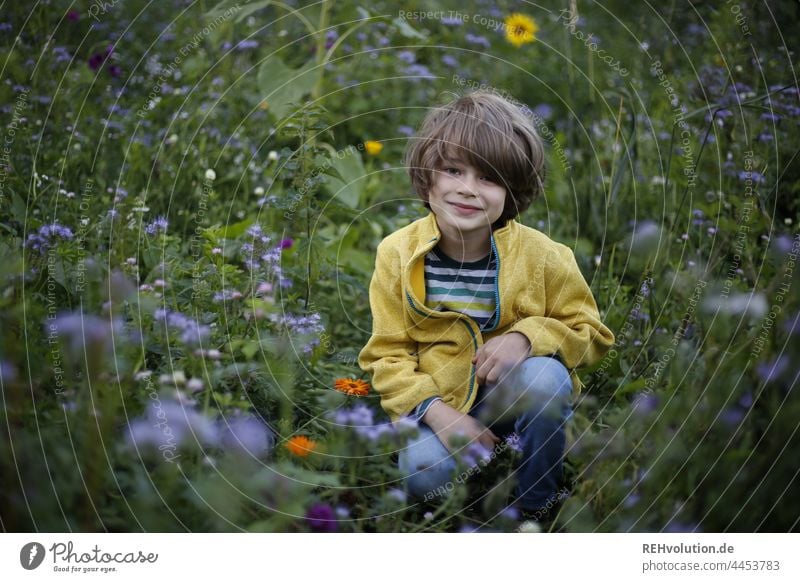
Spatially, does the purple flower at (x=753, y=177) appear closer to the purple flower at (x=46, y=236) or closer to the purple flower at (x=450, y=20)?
the purple flower at (x=450, y=20)

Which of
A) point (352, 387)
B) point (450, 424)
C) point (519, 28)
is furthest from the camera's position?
point (519, 28)

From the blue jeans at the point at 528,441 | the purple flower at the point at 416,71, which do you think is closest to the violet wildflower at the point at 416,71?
the purple flower at the point at 416,71

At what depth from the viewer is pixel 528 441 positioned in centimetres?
137

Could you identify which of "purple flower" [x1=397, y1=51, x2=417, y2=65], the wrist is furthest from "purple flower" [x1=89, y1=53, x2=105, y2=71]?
the wrist

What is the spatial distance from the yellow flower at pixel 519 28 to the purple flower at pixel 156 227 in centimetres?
110

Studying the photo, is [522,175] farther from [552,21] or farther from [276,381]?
[552,21]

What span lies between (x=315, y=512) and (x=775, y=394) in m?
0.71

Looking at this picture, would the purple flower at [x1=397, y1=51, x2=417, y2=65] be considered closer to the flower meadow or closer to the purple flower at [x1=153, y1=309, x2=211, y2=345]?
the flower meadow

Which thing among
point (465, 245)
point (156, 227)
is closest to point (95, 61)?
point (156, 227)

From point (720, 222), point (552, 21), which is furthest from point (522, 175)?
point (552, 21)

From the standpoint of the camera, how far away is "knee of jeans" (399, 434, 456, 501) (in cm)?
133

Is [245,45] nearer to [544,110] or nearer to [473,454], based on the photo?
[544,110]

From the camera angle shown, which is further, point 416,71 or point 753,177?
point 416,71

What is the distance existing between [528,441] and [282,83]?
1.05 metres
